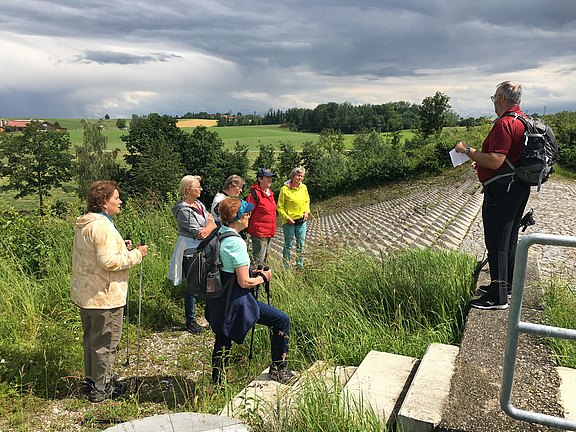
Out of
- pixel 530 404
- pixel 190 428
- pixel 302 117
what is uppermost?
pixel 302 117

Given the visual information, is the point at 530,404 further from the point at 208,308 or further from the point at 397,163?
the point at 397,163

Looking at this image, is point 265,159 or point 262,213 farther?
point 265,159

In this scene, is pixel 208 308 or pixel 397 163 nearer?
pixel 208 308

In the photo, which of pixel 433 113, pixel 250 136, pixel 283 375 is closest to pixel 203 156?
pixel 433 113

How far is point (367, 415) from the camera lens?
8.46ft

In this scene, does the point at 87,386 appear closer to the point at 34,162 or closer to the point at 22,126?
the point at 34,162

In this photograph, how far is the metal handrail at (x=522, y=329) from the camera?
2.12 m

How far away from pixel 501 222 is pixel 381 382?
1730 millimetres

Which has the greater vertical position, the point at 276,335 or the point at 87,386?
the point at 276,335

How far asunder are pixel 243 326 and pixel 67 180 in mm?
63213

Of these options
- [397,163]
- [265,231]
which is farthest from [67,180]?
[265,231]

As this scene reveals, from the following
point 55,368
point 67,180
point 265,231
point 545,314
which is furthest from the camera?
point 67,180

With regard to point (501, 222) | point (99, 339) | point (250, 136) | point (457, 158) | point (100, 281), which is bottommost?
point (99, 339)

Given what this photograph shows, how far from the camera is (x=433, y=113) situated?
1747 inches
